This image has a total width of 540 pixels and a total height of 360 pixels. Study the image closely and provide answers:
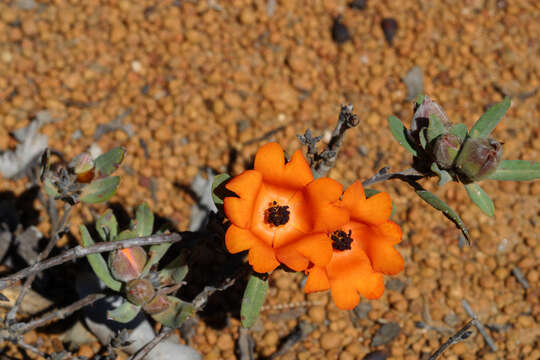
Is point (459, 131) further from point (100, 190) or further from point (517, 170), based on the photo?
point (100, 190)

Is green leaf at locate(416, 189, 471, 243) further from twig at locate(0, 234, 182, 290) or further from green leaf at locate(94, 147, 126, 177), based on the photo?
green leaf at locate(94, 147, 126, 177)

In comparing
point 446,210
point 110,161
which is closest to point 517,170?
point 446,210

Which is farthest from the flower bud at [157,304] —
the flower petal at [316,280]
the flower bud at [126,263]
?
the flower petal at [316,280]

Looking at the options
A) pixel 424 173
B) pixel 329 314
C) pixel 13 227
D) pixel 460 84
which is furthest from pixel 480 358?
pixel 13 227

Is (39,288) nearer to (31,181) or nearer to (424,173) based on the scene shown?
(31,181)

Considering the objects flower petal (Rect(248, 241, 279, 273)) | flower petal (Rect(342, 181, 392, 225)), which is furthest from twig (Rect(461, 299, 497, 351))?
flower petal (Rect(248, 241, 279, 273))

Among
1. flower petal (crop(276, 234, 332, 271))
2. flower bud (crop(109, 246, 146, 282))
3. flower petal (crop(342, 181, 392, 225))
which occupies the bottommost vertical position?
flower bud (crop(109, 246, 146, 282))
